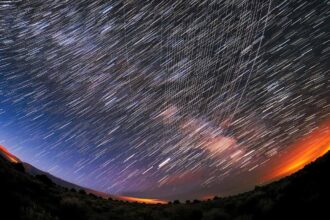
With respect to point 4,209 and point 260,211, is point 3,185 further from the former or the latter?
point 260,211

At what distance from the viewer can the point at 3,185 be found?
12.4 metres

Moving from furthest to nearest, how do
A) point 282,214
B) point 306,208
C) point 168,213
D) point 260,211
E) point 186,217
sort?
1. point 168,213
2. point 186,217
3. point 260,211
4. point 282,214
5. point 306,208

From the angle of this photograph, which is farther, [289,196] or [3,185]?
[3,185]

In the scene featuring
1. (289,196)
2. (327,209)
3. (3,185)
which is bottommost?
(327,209)

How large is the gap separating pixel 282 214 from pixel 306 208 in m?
1.09

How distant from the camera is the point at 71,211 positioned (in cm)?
1434

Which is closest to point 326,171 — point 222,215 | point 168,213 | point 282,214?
point 282,214

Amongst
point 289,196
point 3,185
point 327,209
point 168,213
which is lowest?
point 327,209

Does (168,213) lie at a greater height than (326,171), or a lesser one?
greater

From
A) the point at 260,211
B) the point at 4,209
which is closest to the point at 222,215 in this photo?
the point at 260,211

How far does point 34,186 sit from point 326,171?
13.5 m

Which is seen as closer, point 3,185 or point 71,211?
point 3,185

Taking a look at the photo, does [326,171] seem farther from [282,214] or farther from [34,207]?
[34,207]

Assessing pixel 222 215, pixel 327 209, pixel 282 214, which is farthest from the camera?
pixel 222 215
